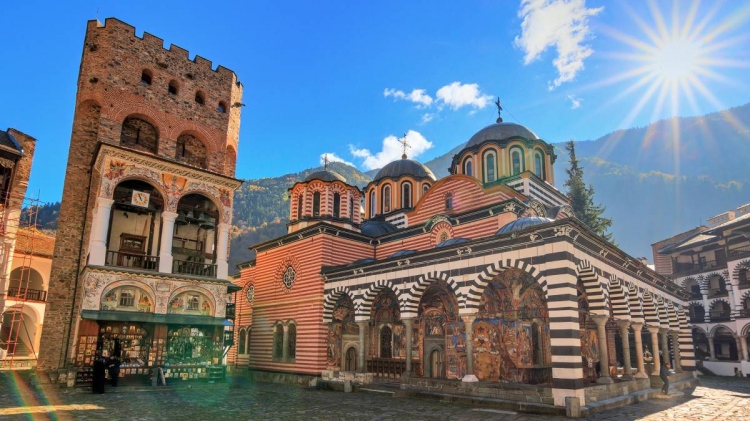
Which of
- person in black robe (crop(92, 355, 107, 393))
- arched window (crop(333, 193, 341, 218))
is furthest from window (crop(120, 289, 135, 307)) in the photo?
arched window (crop(333, 193, 341, 218))

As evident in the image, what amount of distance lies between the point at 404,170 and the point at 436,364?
1229 centimetres

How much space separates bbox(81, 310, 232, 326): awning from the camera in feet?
50.9

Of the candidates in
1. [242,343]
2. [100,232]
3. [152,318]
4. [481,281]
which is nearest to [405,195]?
[242,343]

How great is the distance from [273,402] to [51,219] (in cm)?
5888

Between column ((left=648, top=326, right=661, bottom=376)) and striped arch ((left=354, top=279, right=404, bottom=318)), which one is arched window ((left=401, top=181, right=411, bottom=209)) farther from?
column ((left=648, top=326, right=661, bottom=376))

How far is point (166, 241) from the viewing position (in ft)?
57.6

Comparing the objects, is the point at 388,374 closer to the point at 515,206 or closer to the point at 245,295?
the point at 515,206

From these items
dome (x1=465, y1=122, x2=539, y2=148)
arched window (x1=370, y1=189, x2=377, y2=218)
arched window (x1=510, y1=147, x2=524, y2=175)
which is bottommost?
arched window (x1=370, y1=189, x2=377, y2=218)

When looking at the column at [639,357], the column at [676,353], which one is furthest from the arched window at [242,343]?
the column at [676,353]

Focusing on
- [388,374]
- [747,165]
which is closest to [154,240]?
[388,374]

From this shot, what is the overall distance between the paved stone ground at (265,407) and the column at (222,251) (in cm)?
453

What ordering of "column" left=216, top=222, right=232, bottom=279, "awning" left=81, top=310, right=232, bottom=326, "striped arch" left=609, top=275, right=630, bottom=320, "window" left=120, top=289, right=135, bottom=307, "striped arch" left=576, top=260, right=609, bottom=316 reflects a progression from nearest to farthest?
"striped arch" left=576, top=260, right=609, bottom=316
"striped arch" left=609, top=275, right=630, bottom=320
"awning" left=81, top=310, right=232, bottom=326
"window" left=120, top=289, right=135, bottom=307
"column" left=216, top=222, right=232, bottom=279

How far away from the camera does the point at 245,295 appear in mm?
25109

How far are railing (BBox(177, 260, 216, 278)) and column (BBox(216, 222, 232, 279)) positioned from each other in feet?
0.81
